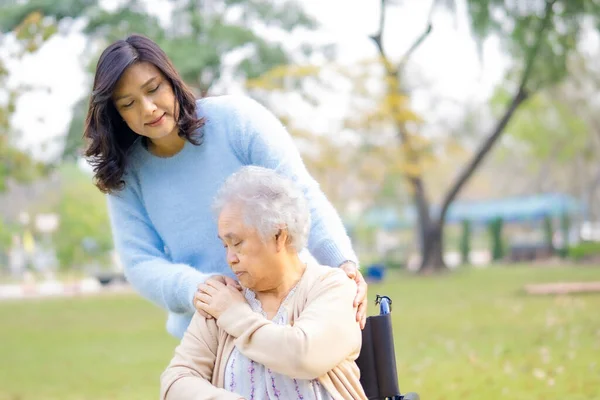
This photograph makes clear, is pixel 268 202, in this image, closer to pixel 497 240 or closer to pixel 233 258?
pixel 233 258

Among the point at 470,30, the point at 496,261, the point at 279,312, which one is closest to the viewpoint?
the point at 279,312

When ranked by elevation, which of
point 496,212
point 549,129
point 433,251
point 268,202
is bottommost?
point 496,212

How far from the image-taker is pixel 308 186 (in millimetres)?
2840

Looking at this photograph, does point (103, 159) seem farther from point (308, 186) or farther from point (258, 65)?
point (258, 65)

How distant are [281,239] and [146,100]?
23.6 inches

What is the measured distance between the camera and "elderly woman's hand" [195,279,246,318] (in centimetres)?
252

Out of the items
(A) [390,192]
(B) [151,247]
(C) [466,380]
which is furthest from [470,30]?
(A) [390,192]

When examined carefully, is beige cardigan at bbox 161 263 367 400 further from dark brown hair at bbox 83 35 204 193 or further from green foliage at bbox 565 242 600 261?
green foliage at bbox 565 242 600 261

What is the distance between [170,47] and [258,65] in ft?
8.00

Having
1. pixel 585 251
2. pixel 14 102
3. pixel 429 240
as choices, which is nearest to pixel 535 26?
pixel 429 240

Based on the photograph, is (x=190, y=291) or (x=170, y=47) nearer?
(x=190, y=291)

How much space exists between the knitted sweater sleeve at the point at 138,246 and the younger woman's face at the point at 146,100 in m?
0.34

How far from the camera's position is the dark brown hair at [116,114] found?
2736mm

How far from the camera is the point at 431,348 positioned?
364 inches
